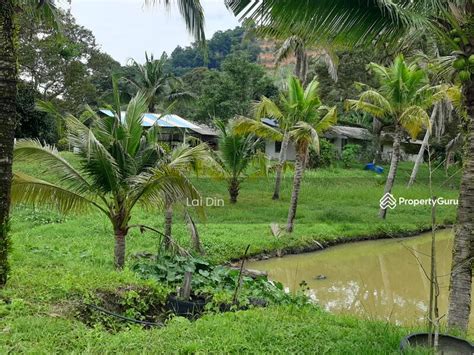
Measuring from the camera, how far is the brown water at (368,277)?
8336 mm

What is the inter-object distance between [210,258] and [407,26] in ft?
23.1

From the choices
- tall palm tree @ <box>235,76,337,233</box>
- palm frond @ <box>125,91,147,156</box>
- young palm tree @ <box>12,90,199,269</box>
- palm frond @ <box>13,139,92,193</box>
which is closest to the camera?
palm frond @ <box>13,139,92,193</box>

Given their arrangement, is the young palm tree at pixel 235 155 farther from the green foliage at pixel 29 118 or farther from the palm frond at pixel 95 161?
the palm frond at pixel 95 161

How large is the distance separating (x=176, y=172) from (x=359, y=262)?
23.2 ft

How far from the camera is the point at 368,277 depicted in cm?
1063

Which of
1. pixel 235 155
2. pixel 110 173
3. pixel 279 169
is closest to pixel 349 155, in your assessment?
pixel 279 169

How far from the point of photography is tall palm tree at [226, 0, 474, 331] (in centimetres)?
416

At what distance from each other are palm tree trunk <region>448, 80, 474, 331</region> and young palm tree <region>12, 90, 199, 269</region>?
3.46 m

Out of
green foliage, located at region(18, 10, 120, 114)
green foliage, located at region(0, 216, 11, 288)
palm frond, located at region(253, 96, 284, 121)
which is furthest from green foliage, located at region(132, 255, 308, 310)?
green foliage, located at region(18, 10, 120, 114)

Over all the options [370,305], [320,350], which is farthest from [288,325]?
[370,305]

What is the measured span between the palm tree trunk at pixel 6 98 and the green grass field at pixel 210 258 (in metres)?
0.93

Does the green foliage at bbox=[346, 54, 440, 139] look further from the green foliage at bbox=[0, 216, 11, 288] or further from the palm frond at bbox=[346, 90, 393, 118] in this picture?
the green foliage at bbox=[0, 216, 11, 288]

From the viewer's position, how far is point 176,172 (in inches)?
253

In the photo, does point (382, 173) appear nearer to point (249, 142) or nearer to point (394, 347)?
point (249, 142)
